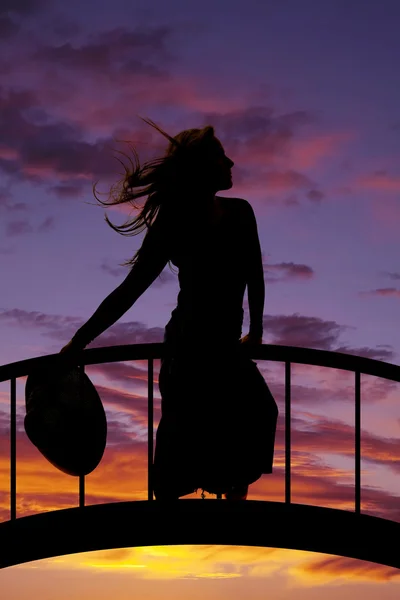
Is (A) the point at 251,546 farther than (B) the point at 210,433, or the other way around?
(A) the point at 251,546

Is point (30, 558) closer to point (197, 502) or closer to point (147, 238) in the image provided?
point (197, 502)

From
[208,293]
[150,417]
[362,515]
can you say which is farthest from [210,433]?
[362,515]

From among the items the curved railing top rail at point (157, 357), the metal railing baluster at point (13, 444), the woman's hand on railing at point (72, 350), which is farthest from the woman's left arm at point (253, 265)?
the metal railing baluster at point (13, 444)

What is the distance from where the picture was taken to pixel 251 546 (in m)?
5.51

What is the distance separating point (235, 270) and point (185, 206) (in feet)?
1.66

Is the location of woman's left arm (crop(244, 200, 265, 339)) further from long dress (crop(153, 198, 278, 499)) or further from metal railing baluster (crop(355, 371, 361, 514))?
metal railing baluster (crop(355, 371, 361, 514))

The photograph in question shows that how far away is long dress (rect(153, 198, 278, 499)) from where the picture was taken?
4.82 meters

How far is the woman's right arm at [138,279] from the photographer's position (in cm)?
470

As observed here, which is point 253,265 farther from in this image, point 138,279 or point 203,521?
point 203,521

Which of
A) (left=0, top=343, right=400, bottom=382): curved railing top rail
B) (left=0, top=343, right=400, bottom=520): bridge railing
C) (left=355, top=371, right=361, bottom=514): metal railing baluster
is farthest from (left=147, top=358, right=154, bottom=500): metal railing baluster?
(left=355, top=371, right=361, bottom=514): metal railing baluster

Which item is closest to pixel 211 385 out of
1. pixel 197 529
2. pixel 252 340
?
pixel 252 340

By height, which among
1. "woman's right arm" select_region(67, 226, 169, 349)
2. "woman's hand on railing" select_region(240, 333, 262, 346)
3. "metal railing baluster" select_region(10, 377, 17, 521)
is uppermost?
"woman's right arm" select_region(67, 226, 169, 349)

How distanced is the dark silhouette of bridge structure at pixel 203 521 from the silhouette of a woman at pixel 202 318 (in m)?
0.15

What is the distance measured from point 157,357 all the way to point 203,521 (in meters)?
1.14
